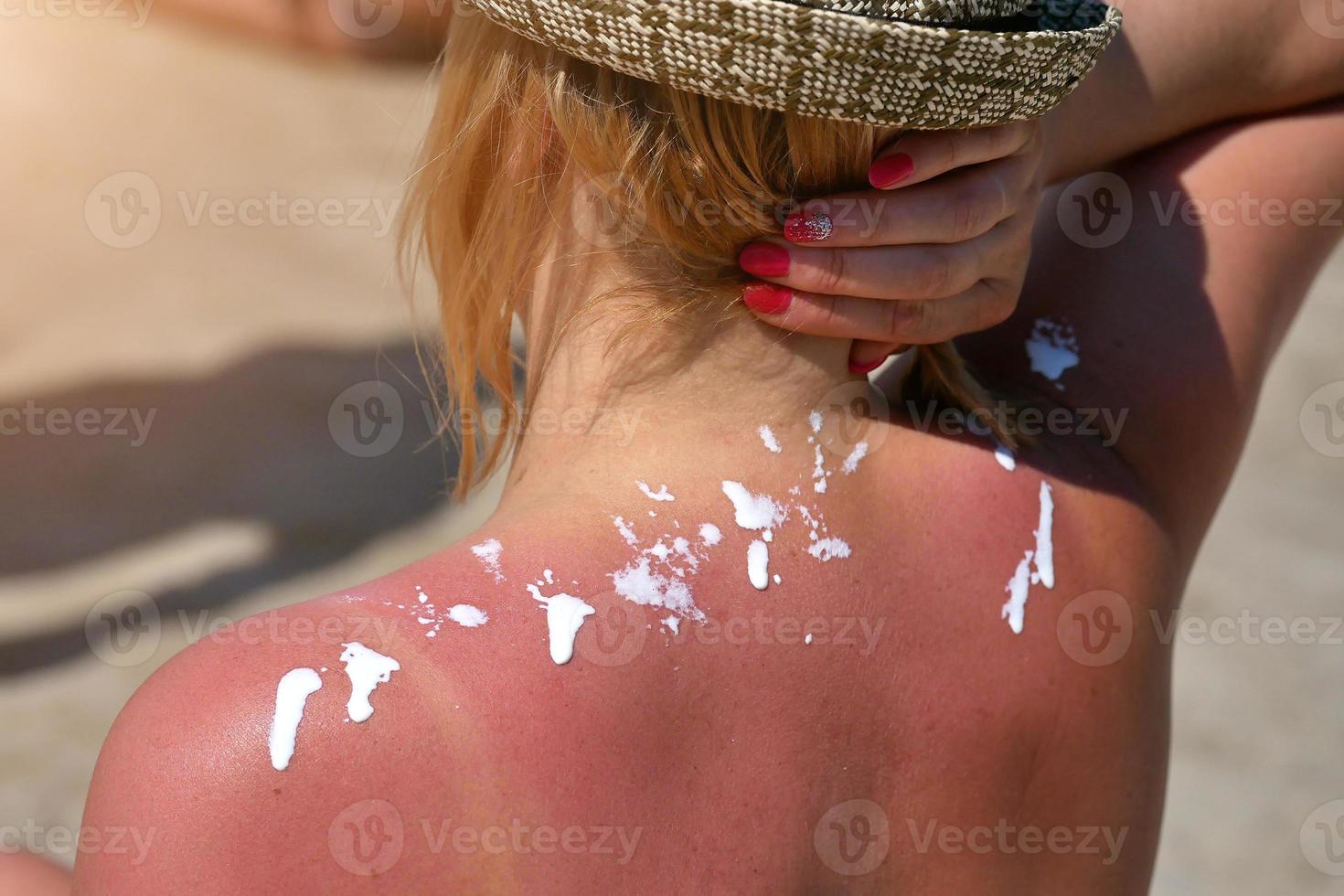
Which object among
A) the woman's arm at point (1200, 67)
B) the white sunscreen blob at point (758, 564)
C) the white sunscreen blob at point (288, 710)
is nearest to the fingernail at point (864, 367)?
the white sunscreen blob at point (758, 564)

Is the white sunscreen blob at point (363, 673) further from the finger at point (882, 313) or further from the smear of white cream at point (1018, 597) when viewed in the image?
the smear of white cream at point (1018, 597)

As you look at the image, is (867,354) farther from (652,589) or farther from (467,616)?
(467,616)

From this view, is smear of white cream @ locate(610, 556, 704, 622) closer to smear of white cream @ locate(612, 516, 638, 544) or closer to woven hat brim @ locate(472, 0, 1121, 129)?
smear of white cream @ locate(612, 516, 638, 544)

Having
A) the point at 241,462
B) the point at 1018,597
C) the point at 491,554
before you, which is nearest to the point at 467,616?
the point at 491,554

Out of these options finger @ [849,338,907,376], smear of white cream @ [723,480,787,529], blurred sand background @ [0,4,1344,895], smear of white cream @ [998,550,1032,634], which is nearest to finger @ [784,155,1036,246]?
finger @ [849,338,907,376]

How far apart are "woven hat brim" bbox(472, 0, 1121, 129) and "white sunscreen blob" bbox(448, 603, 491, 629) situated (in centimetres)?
45

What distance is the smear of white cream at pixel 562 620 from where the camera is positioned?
38.3 inches

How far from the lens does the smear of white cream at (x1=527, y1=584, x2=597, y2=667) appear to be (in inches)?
38.3

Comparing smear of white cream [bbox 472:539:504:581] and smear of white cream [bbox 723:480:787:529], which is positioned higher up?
smear of white cream [bbox 723:480:787:529]

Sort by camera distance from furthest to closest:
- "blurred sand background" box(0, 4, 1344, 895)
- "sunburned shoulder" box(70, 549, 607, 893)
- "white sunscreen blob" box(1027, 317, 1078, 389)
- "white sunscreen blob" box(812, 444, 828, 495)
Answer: "blurred sand background" box(0, 4, 1344, 895) < "white sunscreen blob" box(1027, 317, 1078, 389) < "white sunscreen blob" box(812, 444, 828, 495) < "sunburned shoulder" box(70, 549, 607, 893)

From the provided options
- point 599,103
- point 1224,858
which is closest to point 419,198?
point 599,103

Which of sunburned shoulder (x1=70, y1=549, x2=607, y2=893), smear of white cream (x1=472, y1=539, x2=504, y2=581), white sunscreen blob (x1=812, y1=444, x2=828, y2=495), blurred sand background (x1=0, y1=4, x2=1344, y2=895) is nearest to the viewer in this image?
sunburned shoulder (x1=70, y1=549, x2=607, y2=893)

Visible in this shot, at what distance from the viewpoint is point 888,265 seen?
113 centimetres

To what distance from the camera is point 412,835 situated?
889mm
